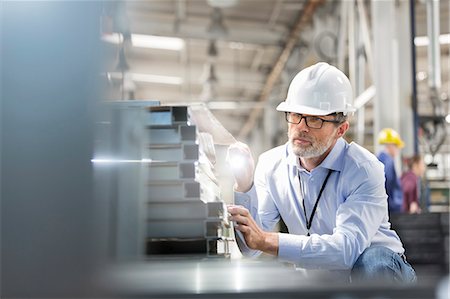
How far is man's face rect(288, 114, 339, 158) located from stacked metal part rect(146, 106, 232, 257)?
2.38 ft

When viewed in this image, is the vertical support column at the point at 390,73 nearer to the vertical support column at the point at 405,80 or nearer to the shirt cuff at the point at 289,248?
the vertical support column at the point at 405,80

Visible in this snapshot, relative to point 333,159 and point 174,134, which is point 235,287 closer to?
point 174,134

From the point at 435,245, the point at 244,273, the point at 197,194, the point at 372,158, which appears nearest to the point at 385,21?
the point at 435,245

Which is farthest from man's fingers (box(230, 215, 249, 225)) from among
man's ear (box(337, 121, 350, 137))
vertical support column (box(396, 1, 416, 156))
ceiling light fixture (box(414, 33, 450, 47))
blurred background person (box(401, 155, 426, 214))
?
ceiling light fixture (box(414, 33, 450, 47))

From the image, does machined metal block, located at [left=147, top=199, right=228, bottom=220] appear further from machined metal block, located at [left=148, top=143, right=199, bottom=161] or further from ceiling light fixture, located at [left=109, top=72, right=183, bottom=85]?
ceiling light fixture, located at [left=109, top=72, right=183, bottom=85]

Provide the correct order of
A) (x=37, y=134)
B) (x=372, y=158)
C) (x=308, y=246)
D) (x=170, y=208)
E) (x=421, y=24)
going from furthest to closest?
(x=421, y=24) → (x=372, y=158) → (x=308, y=246) → (x=170, y=208) → (x=37, y=134)

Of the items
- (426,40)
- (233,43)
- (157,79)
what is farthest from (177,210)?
(157,79)

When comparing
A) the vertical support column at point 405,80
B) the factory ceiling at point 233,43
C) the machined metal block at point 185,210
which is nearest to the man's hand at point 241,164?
the machined metal block at point 185,210

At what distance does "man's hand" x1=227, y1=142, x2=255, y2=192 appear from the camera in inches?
101

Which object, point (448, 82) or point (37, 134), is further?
point (448, 82)

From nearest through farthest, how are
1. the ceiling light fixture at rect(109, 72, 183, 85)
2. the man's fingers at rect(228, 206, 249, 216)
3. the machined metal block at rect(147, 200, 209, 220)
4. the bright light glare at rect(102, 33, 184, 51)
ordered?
the machined metal block at rect(147, 200, 209, 220)
the man's fingers at rect(228, 206, 249, 216)
the bright light glare at rect(102, 33, 184, 51)
the ceiling light fixture at rect(109, 72, 183, 85)

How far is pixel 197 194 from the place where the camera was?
2.08 metres

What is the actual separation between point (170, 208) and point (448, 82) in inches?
507

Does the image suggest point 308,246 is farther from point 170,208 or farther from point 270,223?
point 170,208
